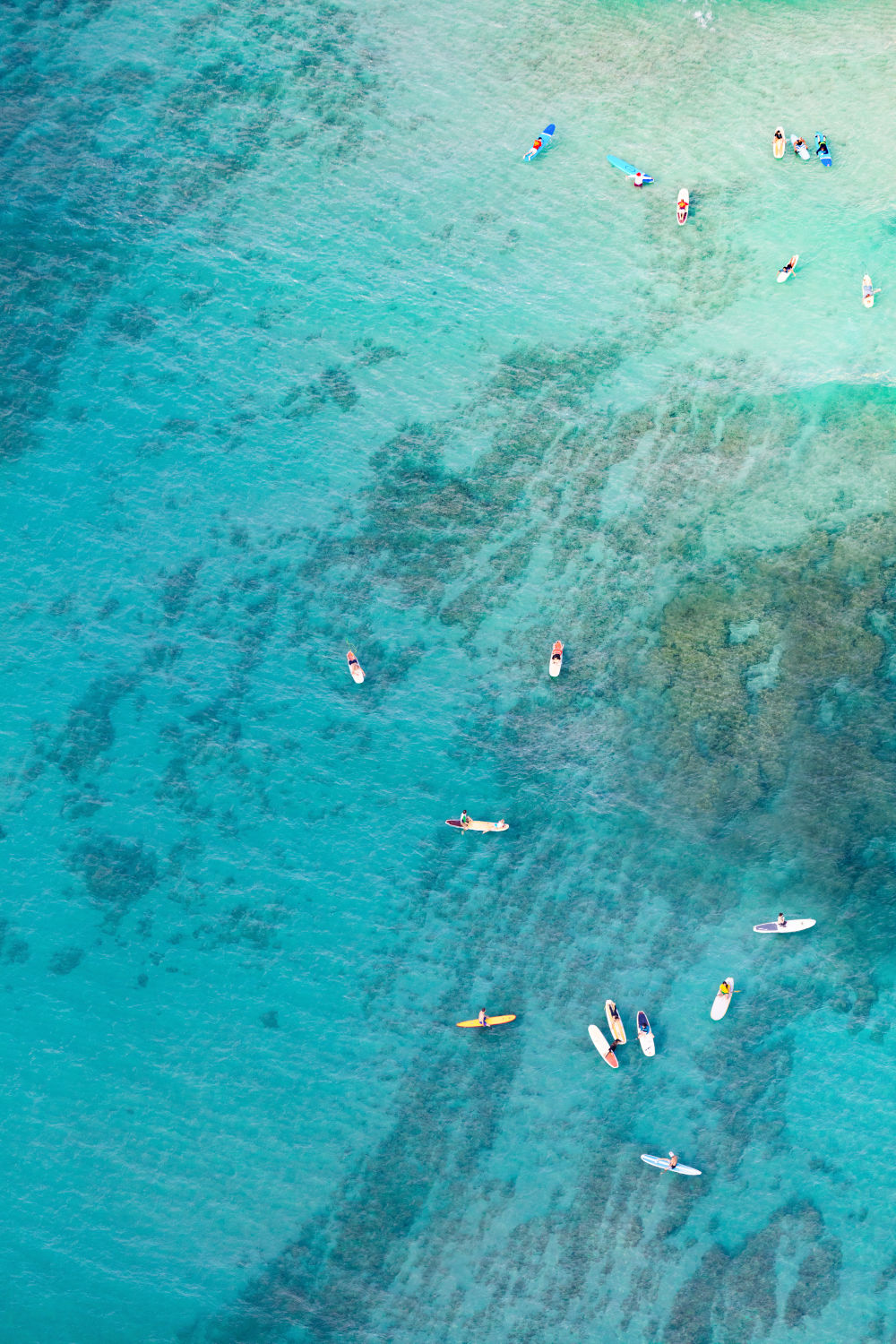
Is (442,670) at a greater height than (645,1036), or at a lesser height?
greater

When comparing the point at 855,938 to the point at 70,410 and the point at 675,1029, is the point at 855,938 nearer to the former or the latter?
the point at 675,1029

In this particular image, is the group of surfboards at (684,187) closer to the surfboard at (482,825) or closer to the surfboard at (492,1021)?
the surfboard at (482,825)

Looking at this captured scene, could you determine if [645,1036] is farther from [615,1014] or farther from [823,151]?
[823,151]

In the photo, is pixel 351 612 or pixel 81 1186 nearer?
pixel 81 1186

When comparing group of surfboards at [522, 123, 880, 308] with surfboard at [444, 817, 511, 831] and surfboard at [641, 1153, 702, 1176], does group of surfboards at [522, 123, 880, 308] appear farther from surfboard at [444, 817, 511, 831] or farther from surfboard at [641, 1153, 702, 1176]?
surfboard at [641, 1153, 702, 1176]

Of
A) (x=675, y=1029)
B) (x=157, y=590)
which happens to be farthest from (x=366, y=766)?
(x=675, y=1029)

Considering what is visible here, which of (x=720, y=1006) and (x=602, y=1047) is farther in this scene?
(x=720, y=1006)

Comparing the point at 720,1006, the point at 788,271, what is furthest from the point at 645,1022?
the point at 788,271
